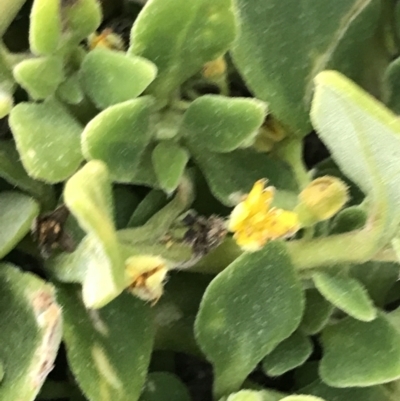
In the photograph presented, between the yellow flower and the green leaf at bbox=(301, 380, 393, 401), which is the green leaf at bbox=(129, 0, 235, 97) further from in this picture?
the green leaf at bbox=(301, 380, 393, 401)

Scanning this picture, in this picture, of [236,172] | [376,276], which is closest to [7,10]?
[236,172]

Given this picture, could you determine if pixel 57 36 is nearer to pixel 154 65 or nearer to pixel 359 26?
pixel 154 65

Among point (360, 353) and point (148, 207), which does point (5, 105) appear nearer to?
point (148, 207)

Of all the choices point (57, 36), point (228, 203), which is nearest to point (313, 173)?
point (228, 203)

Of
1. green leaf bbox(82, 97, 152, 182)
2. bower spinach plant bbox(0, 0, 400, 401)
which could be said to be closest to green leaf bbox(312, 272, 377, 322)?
bower spinach plant bbox(0, 0, 400, 401)

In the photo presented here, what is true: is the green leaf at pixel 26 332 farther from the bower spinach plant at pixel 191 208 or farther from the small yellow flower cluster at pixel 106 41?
the small yellow flower cluster at pixel 106 41

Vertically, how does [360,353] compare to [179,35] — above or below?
below
